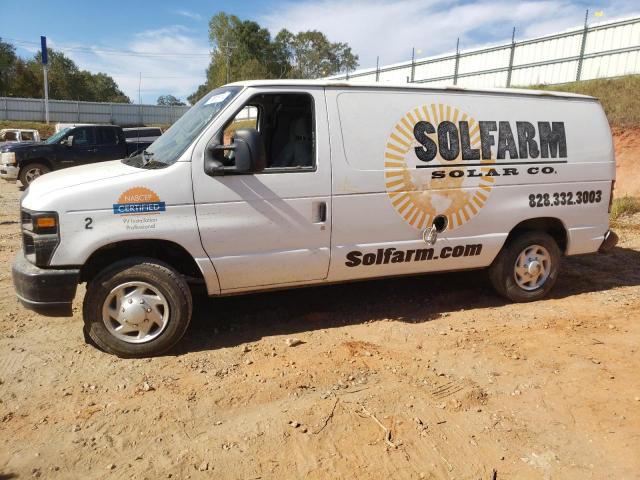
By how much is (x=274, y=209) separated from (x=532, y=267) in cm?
294

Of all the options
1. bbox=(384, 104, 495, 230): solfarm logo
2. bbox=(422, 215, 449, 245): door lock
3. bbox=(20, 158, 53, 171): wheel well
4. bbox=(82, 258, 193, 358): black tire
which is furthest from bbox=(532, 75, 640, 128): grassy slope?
bbox=(20, 158, 53, 171): wheel well

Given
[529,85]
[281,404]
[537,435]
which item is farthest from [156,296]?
[529,85]

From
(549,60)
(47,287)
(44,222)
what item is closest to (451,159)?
(44,222)

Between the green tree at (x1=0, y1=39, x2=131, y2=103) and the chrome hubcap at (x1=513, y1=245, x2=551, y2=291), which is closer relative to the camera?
the chrome hubcap at (x1=513, y1=245, x2=551, y2=291)

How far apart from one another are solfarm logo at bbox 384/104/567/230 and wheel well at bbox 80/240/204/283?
73.2 inches

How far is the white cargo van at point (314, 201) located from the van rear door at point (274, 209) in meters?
0.01

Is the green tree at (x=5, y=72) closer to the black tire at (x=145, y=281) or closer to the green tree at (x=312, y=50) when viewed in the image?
the green tree at (x=312, y=50)

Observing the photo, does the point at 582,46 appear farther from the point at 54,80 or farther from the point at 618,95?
the point at 54,80

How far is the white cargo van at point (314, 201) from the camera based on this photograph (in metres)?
3.77

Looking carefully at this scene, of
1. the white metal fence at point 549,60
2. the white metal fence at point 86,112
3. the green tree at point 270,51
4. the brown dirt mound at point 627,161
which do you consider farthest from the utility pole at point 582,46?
the green tree at point 270,51

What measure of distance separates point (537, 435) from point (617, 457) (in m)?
0.42

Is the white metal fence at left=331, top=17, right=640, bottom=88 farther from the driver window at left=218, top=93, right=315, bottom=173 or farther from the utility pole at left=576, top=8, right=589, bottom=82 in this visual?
the driver window at left=218, top=93, right=315, bottom=173

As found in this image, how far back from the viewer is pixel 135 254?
4031 millimetres

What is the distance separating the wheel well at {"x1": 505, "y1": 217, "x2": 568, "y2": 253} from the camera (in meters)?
5.23
